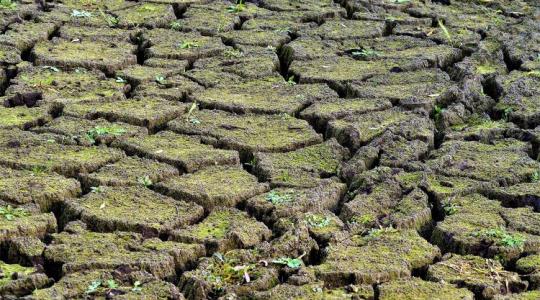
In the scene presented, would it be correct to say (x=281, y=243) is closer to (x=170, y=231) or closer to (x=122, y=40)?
(x=170, y=231)

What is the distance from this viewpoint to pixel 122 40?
5578mm

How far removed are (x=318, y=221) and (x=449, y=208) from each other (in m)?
0.45

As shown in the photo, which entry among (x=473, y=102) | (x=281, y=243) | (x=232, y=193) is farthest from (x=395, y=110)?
(x=281, y=243)

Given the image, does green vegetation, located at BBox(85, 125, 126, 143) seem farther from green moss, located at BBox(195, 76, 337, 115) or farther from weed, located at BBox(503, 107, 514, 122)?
weed, located at BBox(503, 107, 514, 122)

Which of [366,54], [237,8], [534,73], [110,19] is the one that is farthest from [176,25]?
[534,73]

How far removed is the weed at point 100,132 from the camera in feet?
14.2

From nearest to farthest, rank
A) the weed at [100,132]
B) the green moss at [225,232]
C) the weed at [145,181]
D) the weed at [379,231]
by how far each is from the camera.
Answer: the green moss at [225,232] < the weed at [379,231] < the weed at [145,181] < the weed at [100,132]

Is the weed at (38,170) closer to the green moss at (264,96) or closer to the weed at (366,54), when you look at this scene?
the green moss at (264,96)

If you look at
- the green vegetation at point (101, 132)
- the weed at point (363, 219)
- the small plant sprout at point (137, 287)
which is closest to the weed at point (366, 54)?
the green vegetation at point (101, 132)

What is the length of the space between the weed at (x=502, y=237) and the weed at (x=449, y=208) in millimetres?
177

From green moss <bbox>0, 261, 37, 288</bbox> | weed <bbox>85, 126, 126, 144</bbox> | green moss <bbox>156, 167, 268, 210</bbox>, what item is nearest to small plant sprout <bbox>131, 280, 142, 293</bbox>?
green moss <bbox>0, 261, 37, 288</bbox>

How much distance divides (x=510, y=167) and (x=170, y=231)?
130cm

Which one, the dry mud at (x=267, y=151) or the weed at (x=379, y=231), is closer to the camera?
the dry mud at (x=267, y=151)

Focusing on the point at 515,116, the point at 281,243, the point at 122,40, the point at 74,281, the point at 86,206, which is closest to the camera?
the point at 74,281
